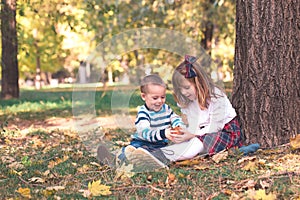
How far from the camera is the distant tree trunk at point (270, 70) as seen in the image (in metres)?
4.96

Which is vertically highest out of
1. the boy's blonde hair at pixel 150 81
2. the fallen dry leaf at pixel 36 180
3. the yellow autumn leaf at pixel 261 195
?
the boy's blonde hair at pixel 150 81

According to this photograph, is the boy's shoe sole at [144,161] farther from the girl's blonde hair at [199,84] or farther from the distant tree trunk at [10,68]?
the distant tree trunk at [10,68]

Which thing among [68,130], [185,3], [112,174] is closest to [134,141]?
[112,174]

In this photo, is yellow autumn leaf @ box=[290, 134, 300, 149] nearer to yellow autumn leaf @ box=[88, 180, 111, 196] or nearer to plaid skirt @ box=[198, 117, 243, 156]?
plaid skirt @ box=[198, 117, 243, 156]

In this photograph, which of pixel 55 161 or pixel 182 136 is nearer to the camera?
pixel 182 136

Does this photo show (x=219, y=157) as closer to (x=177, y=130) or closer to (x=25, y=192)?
(x=177, y=130)

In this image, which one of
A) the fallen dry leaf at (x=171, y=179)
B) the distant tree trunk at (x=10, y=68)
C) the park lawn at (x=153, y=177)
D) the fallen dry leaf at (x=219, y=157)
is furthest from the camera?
the distant tree trunk at (x=10, y=68)

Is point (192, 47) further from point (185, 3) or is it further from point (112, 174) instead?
point (185, 3)

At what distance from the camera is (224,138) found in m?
4.90

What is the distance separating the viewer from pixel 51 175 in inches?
172

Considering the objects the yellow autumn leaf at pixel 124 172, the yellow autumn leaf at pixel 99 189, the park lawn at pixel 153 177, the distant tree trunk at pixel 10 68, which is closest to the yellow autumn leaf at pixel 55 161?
the park lawn at pixel 153 177

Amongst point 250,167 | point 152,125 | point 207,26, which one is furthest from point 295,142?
point 207,26

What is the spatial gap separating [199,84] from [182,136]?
54cm

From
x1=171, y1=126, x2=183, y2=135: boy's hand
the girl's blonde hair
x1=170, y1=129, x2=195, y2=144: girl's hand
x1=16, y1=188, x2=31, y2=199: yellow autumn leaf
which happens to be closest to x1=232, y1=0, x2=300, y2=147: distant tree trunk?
the girl's blonde hair
